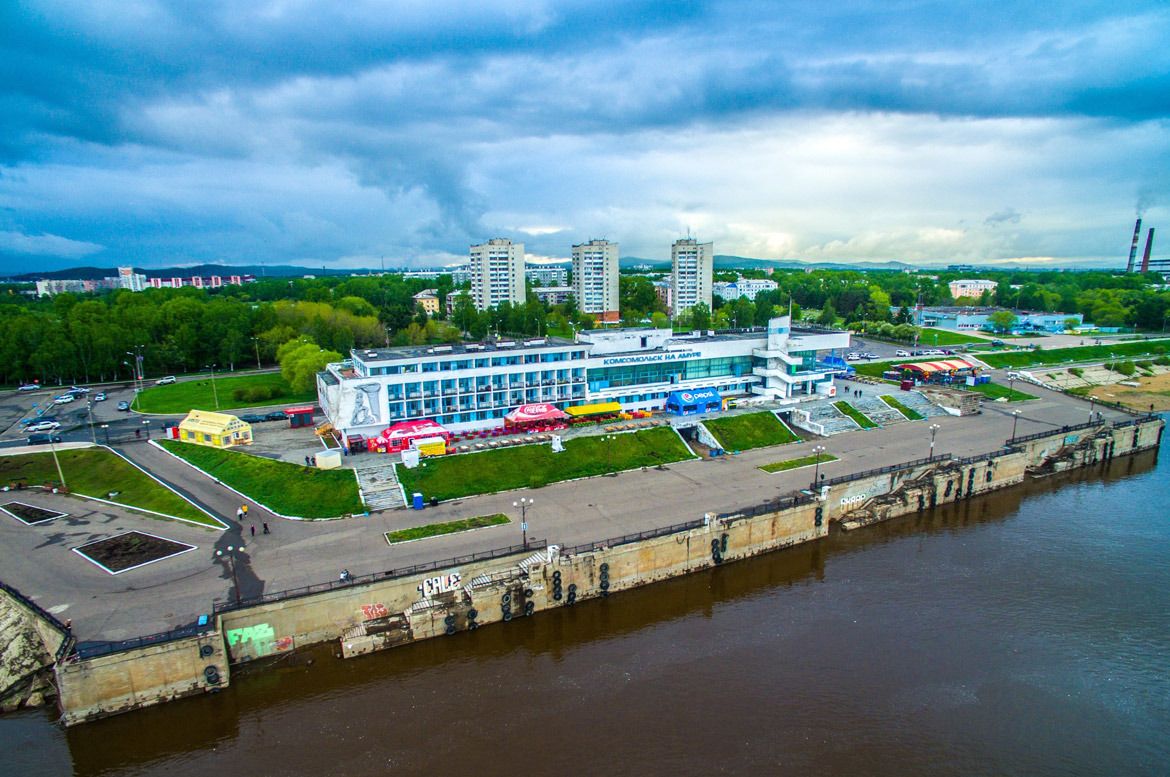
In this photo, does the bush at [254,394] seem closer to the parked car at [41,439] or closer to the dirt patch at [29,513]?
the parked car at [41,439]

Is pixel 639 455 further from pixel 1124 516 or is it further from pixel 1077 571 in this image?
pixel 1124 516

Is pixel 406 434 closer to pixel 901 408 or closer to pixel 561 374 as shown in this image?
pixel 561 374

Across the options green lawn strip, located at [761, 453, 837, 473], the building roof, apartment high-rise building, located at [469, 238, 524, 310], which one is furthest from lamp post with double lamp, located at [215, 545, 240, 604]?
apartment high-rise building, located at [469, 238, 524, 310]

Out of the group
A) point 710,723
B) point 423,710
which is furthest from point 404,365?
point 710,723

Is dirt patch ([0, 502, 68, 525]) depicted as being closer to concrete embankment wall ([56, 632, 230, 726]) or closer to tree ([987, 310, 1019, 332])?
concrete embankment wall ([56, 632, 230, 726])

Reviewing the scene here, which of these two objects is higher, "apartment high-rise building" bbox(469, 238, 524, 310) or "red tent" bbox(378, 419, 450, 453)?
"apartment high-rise building" bbox(469, 238, 524, 310)

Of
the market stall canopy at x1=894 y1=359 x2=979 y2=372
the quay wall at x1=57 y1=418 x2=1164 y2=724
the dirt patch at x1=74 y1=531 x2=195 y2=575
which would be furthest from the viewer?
the market stall canopy at x1=894 y1=359 x2=979 y2=372

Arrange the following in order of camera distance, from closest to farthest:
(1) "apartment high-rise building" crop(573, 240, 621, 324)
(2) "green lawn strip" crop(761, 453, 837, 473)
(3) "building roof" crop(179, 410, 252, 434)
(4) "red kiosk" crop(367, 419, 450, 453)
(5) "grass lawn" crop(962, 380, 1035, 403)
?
(4) "red kiosk" crop(367, 419, 450, 453) < (2) "green lawn strip" crop(761, 453, 837, 473) < (3) "building roof" crop(179, 410, 252, 434) < (5) "grass lawn" crop(962, 380, 1035, 403) < (1) "apartment high-rise building" crop(573, 240, 621, 324)
